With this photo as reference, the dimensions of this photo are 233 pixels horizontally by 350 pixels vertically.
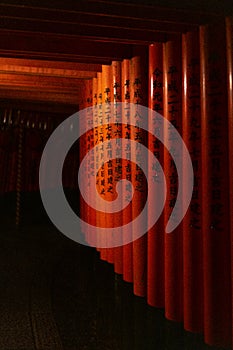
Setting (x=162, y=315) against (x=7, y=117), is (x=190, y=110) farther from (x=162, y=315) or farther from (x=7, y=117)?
(x=7, y=117)

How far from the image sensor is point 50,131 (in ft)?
36.2

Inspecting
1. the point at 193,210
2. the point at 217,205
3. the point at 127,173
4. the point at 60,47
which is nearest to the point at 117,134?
the point at 127,173

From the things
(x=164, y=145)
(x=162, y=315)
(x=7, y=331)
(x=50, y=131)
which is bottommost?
(x=7, y=331)

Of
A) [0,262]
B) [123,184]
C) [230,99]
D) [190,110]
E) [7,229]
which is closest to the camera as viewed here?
[230,99]

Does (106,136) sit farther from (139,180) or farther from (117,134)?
(139,180)

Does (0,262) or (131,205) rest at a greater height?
(131,205)

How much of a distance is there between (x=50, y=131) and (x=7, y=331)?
7000 mm

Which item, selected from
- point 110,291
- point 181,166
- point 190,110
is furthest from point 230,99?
point 110,291

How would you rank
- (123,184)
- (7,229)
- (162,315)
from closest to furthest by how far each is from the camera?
(162,315)
(123,184)
(7,229)

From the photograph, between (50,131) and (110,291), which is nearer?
(110,291)

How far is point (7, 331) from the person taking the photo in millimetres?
4754

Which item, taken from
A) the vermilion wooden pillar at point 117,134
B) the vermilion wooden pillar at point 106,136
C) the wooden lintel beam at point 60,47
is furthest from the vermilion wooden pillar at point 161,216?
the vermilion wooden pillar at point 106,136

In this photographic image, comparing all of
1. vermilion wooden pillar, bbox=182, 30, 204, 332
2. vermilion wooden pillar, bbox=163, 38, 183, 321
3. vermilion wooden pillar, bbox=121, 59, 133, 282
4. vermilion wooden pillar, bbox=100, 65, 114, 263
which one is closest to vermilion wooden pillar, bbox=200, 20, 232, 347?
vermilion wooden pillar, bbox=182, 30, 204, 332

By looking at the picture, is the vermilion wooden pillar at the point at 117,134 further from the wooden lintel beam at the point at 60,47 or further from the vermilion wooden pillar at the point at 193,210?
the vermilion wooden pillar at the point at 193,210
